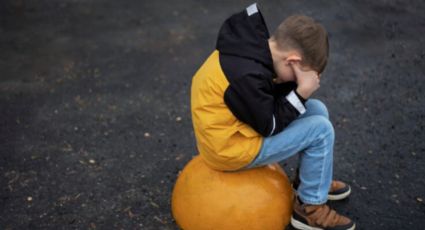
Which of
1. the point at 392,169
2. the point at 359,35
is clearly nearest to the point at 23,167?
the point at 392,169

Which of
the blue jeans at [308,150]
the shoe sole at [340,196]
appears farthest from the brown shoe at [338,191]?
the blue jeans at [308,150]

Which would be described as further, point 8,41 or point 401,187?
point 8,41

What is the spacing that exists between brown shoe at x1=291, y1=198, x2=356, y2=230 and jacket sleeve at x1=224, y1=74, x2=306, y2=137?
673mm

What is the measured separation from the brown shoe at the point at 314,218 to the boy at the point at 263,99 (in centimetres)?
11

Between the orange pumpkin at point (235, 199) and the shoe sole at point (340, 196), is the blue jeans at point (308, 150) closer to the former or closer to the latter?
the orange pumpkin at point (235, 199)

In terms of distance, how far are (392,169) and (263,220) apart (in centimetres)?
161

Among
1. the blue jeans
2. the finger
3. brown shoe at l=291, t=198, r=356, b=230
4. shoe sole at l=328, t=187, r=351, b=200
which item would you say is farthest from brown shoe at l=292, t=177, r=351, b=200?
the finger

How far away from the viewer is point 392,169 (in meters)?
4.50

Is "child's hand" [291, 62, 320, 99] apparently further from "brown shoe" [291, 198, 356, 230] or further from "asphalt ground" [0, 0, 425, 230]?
"asphalt ground" [0, 0, 425, 230]

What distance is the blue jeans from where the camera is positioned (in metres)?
3.41

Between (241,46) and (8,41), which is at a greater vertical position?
(241,46)

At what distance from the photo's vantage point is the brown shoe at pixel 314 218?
12.0 ft

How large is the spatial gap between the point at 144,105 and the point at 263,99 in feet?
8.58

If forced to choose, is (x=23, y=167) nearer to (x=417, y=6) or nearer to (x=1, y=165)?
(x=1, y=165)
